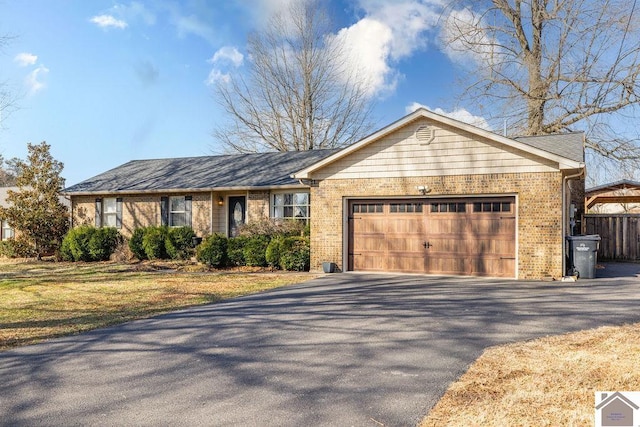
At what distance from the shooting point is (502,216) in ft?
40.3

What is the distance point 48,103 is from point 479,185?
15.3 m

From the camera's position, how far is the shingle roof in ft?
43.3

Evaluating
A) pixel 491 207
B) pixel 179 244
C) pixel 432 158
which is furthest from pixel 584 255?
pixel 179 244

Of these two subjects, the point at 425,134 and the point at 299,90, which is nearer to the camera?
the point at 425,134

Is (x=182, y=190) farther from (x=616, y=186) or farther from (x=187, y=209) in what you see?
(x=616, y=186)

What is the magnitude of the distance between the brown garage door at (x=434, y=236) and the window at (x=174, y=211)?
26.7 feet

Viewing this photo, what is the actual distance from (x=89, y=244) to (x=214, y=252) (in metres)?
6.36

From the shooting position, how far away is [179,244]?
56.4 feet

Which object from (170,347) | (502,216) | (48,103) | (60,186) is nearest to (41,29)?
(48,103)

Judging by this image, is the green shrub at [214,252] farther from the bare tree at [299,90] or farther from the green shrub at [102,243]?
the bare tree at [299,90]

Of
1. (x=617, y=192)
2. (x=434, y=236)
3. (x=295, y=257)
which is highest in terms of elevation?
(x=617, y=192)

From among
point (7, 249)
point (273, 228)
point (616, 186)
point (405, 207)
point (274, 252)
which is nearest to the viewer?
point (405, 207)

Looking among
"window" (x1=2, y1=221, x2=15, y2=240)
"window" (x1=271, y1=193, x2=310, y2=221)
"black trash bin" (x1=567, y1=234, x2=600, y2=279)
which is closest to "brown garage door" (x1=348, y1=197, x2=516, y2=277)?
"black trash bin" (x1=567, y1=234, x2=600, y2=279)

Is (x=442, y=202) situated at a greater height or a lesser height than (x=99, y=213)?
greater
